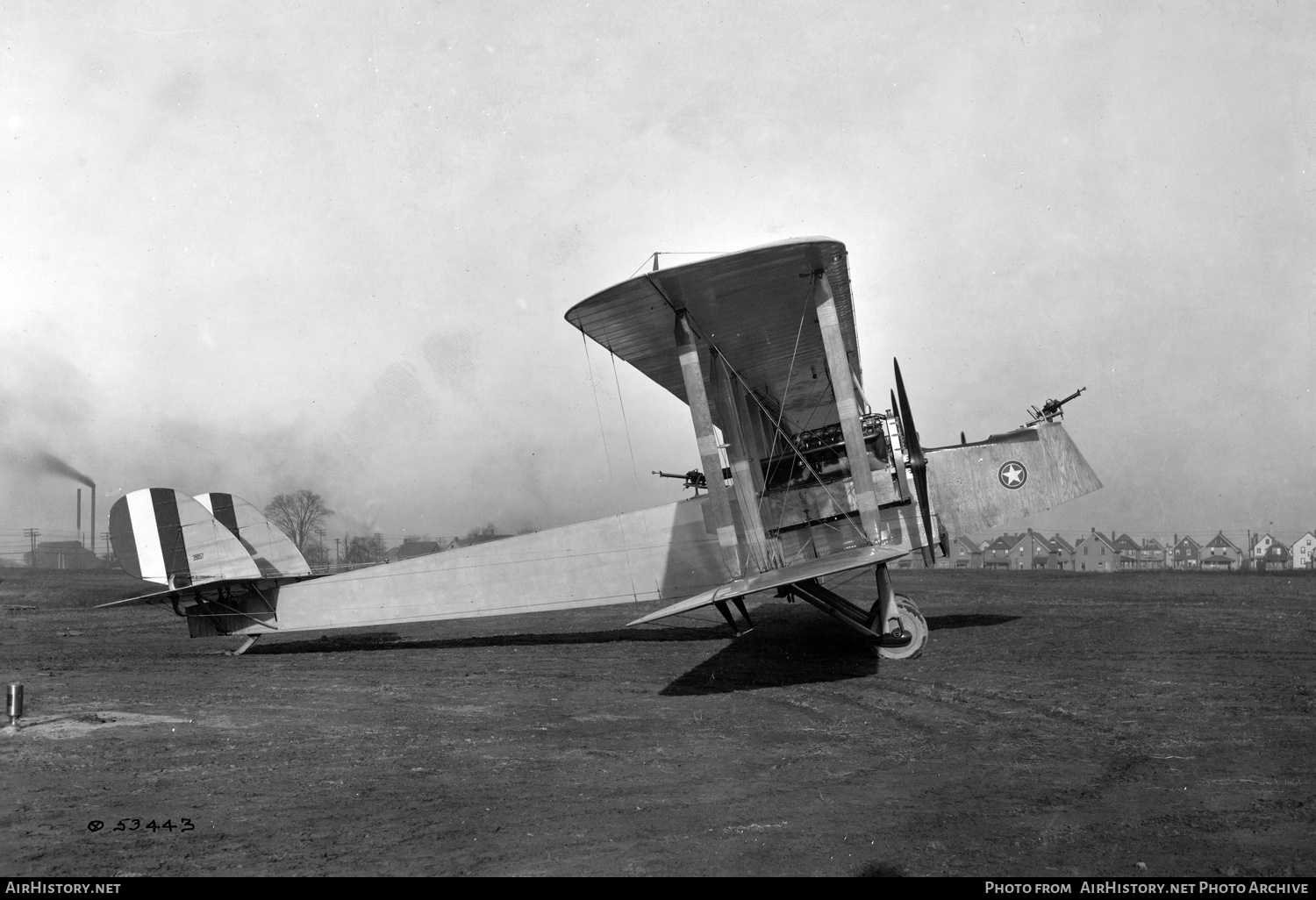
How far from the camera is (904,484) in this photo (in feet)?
36.4

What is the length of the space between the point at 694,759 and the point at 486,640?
8.74 meters

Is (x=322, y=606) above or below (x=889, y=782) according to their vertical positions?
above

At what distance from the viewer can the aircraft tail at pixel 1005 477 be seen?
11.2 m

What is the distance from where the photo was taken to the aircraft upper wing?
960cm

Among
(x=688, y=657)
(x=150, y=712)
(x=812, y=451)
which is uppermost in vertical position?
(x=812, y=451)

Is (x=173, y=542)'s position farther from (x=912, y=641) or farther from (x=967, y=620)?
(x=967, y=620)

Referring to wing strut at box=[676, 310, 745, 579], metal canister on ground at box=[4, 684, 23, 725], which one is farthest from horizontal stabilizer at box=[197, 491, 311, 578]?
wing strut at box=[676, 310, 745, 579]

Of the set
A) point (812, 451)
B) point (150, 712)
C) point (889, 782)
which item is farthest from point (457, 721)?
point (812, 451)

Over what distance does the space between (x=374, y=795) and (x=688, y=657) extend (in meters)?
6.77

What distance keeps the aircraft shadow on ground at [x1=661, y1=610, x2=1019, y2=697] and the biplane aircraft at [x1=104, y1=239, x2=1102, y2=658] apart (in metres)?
0.63

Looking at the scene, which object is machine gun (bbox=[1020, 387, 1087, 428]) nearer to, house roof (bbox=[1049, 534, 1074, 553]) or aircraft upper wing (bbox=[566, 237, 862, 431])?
aircraft upper wing (bbox=[566, 237, 862, 431])
